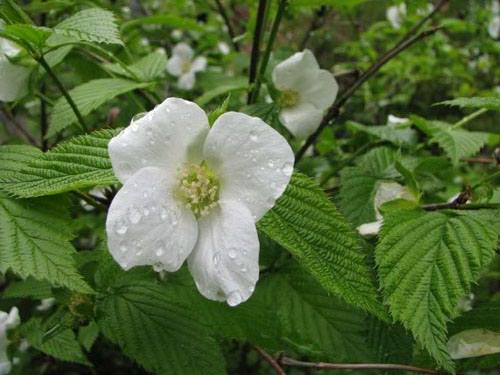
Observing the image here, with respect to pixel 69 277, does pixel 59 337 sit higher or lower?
lower

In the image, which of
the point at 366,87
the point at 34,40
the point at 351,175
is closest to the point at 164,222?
the point at 34,40

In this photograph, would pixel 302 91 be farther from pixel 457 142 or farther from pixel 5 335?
pixel 5 335

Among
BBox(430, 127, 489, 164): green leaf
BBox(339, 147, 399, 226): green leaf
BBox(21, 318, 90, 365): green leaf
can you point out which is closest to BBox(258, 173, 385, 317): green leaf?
BBox(339, 147, 399, 226): green leaf

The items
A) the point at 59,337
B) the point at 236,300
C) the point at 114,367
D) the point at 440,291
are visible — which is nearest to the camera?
the point at 236,300

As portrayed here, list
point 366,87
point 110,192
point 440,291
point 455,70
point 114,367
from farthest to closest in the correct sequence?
point 455,70, point 366,87, point 114,367, point 110,192, point 440,291

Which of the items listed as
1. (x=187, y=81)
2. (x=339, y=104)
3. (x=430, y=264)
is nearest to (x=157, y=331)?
(x=430, y=264)

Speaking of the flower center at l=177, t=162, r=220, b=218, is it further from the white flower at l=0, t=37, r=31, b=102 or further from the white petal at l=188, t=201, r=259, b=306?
the white flower at l=0, t=37, r=31, b=102

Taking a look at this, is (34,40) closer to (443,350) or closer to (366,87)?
(443,350)
